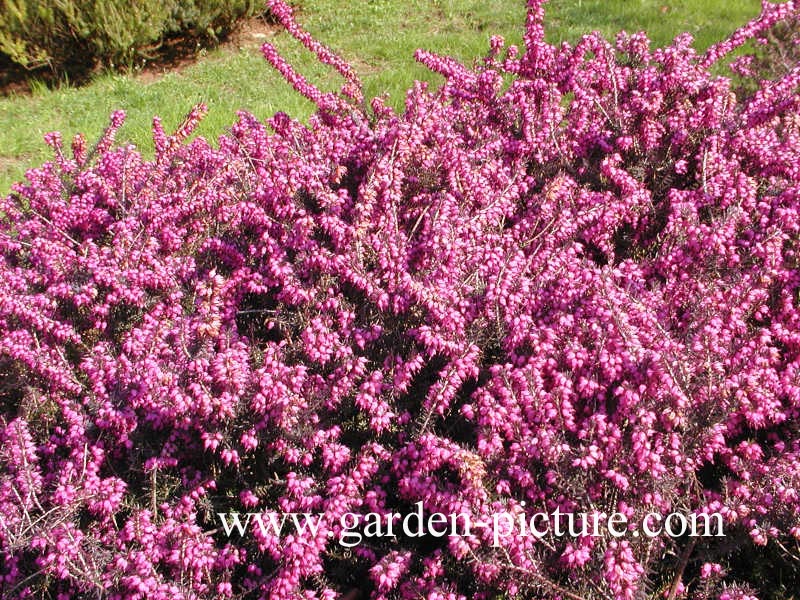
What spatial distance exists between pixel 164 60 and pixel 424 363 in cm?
682

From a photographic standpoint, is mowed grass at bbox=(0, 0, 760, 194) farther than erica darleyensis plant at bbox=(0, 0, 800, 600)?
Yes

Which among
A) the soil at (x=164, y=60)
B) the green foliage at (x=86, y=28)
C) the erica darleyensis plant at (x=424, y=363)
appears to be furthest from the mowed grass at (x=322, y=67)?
the erica darleyensis plant at (x=424, y=363)

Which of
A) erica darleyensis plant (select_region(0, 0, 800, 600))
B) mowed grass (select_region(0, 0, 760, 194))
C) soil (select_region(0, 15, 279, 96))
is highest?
soil (select_region(0, 15, 279, 96))

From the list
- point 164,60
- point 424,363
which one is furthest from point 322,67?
point 424,363

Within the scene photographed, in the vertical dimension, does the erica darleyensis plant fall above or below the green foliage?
below

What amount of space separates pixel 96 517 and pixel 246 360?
0.80 meters

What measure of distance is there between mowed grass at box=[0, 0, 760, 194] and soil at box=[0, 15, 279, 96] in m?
0.06

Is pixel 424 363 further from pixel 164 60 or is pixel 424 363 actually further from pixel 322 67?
pixel 164 60

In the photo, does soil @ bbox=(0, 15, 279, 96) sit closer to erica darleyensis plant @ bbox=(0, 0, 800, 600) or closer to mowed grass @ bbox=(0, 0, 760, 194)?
mowed grass @ bbox=(0, 0, 760, 194)

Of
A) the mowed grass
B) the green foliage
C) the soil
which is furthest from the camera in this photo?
the soil

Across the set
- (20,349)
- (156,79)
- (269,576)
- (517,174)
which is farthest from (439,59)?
(156,79)

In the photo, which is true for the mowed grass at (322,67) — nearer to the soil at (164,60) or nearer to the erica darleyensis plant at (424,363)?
the soil at (164,60)

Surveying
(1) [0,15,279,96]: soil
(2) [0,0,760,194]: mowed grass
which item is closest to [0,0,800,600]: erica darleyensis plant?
(2) [0,0,760,194]: mowed grass

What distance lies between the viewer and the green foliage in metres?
7.30
